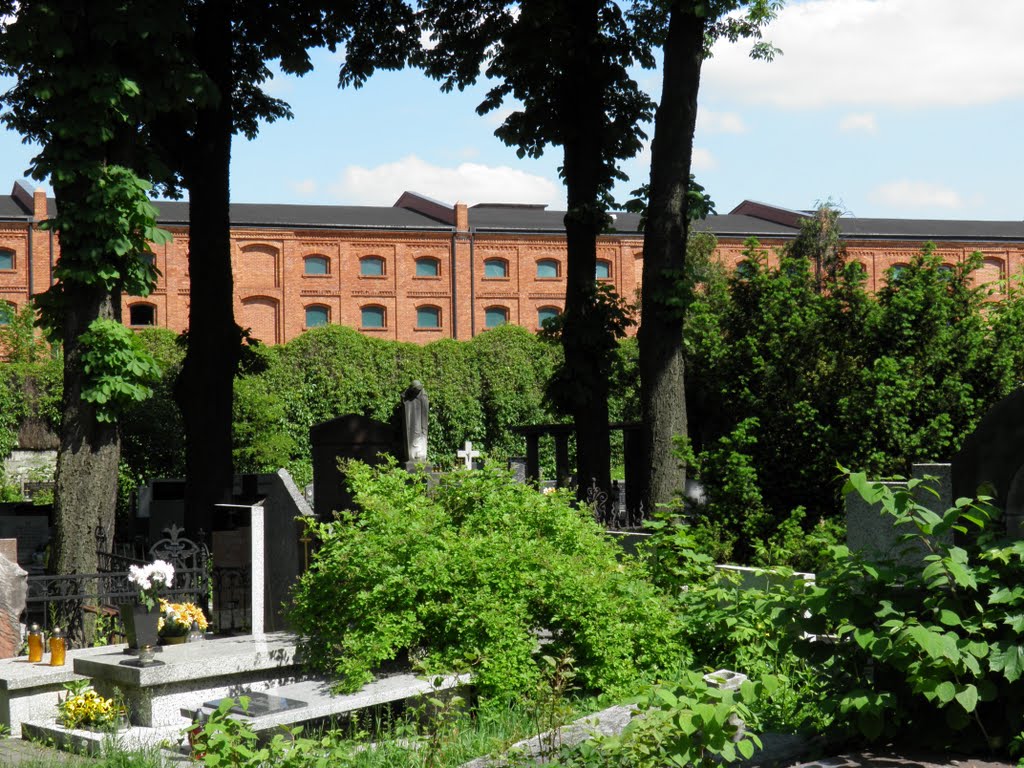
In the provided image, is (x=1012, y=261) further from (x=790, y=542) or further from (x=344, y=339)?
(x=790, y=542)

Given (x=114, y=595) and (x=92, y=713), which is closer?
(x=92, y=713)

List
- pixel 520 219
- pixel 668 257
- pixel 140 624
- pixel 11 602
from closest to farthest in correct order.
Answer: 1. pixel 140 624
2. pixel 11 602
3. pixel 668 257
4. pixel 520 219

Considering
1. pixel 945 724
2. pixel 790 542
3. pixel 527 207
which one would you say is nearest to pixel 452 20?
pixel 790 542

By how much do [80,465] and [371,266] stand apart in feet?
129

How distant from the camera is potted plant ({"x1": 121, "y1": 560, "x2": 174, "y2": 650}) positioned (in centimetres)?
838

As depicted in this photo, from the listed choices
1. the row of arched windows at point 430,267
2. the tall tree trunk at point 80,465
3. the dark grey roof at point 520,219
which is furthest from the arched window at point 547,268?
the tall tree trunk at point 80,465

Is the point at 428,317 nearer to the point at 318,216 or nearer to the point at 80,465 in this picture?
the point at 318,216

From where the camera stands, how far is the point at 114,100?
12227 millimetres

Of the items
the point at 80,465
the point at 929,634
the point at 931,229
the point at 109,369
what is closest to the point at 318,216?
the point at 931,229

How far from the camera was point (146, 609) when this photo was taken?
8.63 m

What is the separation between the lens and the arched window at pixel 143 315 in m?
48.4

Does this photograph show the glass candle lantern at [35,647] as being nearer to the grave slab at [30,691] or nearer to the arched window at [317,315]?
the grave slab at [30,691]

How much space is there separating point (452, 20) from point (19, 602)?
1286 cm

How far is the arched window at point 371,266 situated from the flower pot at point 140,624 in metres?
43.0
